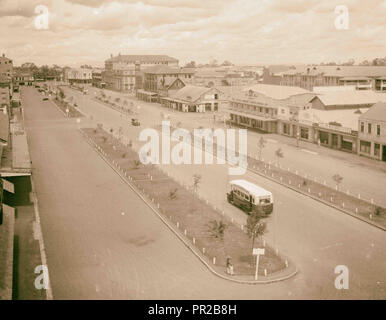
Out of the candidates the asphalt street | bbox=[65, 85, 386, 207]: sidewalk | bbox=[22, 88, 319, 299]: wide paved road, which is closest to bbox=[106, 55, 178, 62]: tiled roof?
bbox=[65, 85, 386, 207]: sidewalk

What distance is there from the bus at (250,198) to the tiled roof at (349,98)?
27886mm

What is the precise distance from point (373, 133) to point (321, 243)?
21866 mm

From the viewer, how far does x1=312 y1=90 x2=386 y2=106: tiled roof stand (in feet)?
167

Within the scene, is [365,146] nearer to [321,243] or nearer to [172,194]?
[172,194]

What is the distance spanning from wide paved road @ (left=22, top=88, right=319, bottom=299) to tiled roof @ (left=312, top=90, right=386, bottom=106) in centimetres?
2858

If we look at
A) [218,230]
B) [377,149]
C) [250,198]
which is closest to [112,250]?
[218,230]

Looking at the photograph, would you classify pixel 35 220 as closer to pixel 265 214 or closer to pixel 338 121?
pixel 265 214

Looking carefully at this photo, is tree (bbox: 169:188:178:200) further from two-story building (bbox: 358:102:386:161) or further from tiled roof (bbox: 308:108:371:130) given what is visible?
tiled roof (bbox: 308:108:371:130)

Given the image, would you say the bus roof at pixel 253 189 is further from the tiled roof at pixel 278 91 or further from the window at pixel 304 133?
the tiled roof at pixel 278 91

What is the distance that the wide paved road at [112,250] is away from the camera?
16703 mm

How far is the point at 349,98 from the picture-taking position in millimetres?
52688
